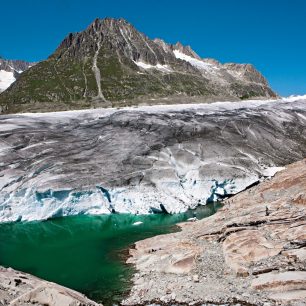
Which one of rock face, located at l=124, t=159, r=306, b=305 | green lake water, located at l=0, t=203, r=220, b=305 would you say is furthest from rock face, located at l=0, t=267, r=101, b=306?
rock face, located at l=124, t=159, r=306, b=305

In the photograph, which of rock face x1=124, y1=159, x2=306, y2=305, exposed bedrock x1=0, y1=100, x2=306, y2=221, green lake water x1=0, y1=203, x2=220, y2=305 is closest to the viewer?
rock face x1=124, y1=159, x2=306, y2=305

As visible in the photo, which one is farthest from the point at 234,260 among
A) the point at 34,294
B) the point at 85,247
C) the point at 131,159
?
the point at 131,159

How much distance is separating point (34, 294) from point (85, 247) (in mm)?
17880

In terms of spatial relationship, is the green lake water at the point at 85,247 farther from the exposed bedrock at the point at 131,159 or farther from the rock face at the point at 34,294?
the rock face at the point at 34,294

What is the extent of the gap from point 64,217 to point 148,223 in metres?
10.9

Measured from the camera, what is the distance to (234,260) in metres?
30.5

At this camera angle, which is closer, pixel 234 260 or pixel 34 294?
pixel 34 294

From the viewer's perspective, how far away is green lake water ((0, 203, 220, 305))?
1261 inches

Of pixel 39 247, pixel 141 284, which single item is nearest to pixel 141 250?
pixel 141 284

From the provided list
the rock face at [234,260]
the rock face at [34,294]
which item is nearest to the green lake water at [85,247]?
the rock face at [234,260]

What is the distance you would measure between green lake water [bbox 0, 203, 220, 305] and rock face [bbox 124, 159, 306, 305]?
5.65 feet

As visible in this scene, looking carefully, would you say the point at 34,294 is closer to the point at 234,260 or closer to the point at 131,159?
the point at 234,260

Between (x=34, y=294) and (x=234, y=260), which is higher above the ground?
(x=234, y=260)

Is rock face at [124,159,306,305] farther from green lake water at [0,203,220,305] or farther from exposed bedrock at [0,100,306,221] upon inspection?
exposed bedrock at [0,100,306,221]
